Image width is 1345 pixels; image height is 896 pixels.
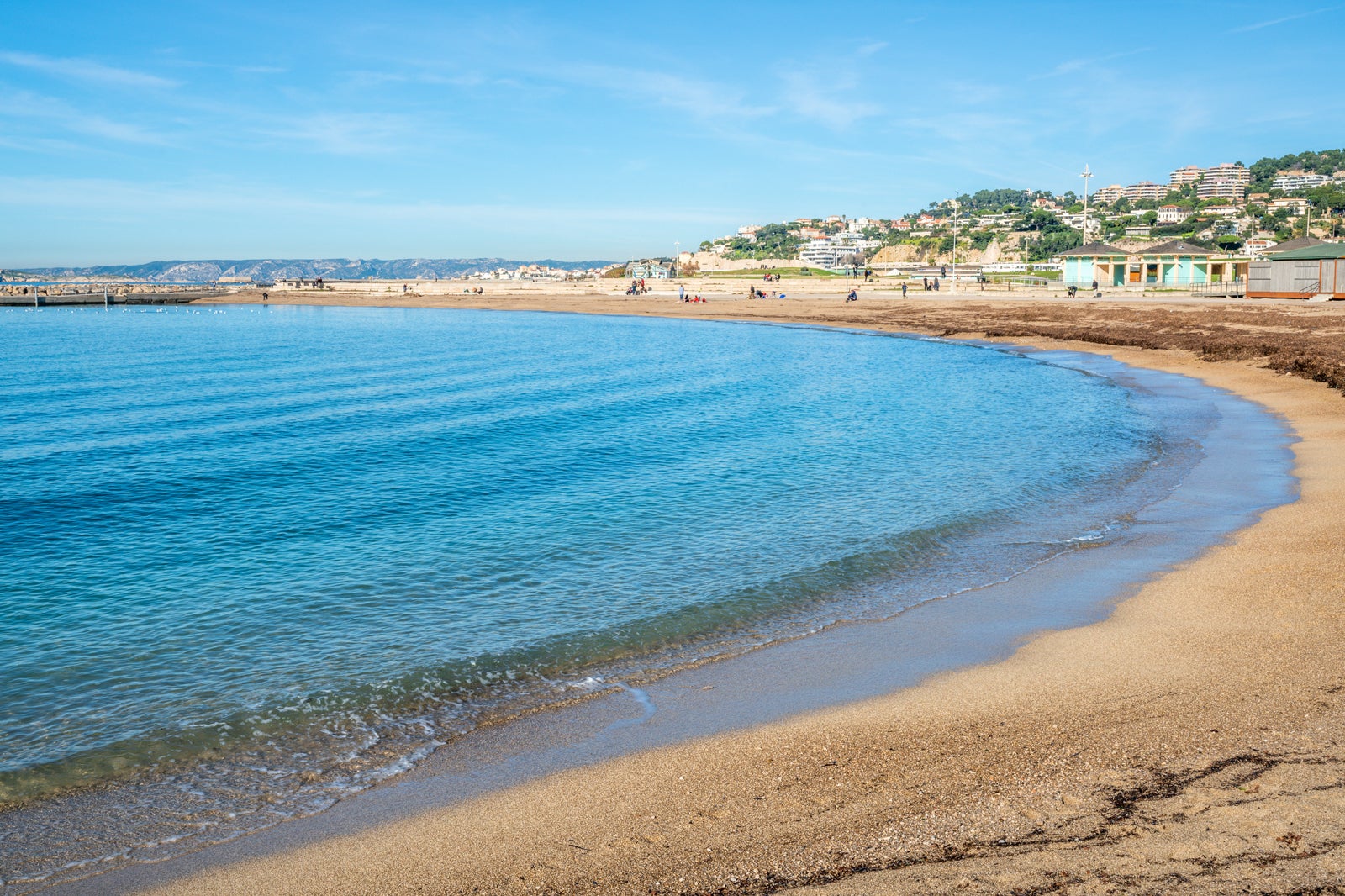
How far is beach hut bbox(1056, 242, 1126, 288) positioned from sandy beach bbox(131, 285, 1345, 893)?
229 ft

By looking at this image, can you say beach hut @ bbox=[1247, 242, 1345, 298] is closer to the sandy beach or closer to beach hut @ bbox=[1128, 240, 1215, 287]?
beach hut @ bbox=[1128, 240, 1215, 287]

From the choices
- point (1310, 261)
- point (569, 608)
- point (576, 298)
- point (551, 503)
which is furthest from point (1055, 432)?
point (576, 298)

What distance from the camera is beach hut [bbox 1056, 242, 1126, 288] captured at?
72.2 metres

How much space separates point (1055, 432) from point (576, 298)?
89115 millimetres

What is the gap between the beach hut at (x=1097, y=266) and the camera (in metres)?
72.2

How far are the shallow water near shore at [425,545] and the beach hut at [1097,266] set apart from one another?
46.3 meters

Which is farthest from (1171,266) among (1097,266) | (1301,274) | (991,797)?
(991,797)

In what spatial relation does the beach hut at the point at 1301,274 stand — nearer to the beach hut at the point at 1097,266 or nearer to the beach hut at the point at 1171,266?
the beach hut at the point at 1171,266

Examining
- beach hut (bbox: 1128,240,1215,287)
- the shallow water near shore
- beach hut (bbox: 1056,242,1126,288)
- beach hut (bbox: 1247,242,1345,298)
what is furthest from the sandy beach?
beach hut (bbox: 1056,242,1126,288)

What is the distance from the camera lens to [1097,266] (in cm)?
7262

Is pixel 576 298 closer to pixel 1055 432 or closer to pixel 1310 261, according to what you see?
pixel 1310 261

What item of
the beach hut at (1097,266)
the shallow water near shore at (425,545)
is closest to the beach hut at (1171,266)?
the beach hut at (1097,266)

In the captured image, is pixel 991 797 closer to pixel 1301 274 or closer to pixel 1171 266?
pixel 1301 274

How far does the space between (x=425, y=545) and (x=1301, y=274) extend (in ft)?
188
